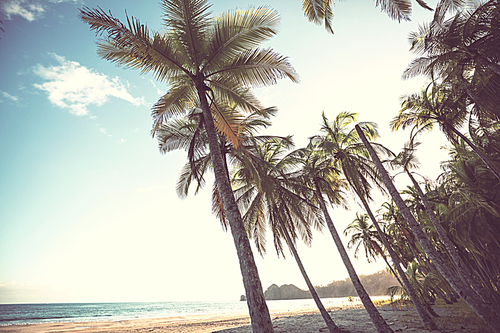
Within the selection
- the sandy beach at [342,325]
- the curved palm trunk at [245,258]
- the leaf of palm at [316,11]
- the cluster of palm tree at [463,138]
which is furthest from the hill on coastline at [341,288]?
the leaf of palm at [316,11]

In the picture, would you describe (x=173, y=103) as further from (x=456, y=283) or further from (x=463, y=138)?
(x=463, y=138)

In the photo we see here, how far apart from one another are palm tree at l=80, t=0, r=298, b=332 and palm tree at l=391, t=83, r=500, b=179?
7.78m

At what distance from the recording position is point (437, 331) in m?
7.59

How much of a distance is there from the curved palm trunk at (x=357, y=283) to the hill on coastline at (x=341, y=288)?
5909cm

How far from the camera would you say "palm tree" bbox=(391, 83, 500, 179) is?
31.3 ft

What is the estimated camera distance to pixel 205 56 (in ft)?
18.5

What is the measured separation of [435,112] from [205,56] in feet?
36.0

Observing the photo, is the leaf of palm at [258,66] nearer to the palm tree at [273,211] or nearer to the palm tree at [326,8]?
the palm tree at [326,8]

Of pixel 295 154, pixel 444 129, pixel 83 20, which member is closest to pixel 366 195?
pixel 295 154

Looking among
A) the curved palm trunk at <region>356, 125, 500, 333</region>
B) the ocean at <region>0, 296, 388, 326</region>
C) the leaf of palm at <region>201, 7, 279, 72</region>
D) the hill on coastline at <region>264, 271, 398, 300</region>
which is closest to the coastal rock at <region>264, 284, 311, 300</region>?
the hill on coastline at <region>264, 271, 398, 300</region>

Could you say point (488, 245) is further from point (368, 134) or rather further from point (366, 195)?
point (368, 134)

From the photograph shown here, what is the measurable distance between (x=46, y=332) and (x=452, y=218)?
2666 cm

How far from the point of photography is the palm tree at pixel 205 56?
4.57 metres

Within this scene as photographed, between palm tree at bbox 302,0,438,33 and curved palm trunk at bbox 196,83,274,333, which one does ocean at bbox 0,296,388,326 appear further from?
palm tree at bbox 302,0,438,33
